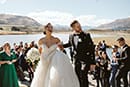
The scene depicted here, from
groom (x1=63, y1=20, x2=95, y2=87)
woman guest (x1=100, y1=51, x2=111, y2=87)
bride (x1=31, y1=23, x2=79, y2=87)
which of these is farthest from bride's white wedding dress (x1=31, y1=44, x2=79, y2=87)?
woman guest (x1=100, y1=51, x2=111, y2=87)

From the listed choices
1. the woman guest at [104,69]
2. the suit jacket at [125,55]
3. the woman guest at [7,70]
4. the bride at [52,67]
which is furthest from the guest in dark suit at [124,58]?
the woman guest at [7,70]

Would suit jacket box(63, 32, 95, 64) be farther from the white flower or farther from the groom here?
the white flower

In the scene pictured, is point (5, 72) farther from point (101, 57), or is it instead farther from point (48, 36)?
point (48, 36)

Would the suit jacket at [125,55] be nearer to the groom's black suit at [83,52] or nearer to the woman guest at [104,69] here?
the woman guest at [104,69]

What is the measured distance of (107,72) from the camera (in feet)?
35.9

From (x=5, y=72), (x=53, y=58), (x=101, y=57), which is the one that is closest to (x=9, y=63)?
(x=5, y=72)

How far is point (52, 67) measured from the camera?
22.9ft

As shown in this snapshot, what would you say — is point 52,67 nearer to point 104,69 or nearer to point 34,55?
point 34,55

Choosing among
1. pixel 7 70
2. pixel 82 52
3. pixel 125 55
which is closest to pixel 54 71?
pixel 82 52

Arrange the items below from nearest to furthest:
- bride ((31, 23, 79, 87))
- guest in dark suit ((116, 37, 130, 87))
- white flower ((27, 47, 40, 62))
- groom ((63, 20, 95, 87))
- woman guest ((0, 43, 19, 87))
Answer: groom ((63, 20, 95, 87))
bride ((31, 23, 79, 87))
guest in dark suit ((116, 37, 130, 87))
woman guest ((0, 43, 19, 87))
white flower ((27, 47, 40, 62))

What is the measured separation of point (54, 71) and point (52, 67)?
0.12 metres

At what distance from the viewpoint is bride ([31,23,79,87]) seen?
6.83 meters

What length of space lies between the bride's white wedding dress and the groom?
21cm

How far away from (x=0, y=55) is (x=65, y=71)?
417cm
